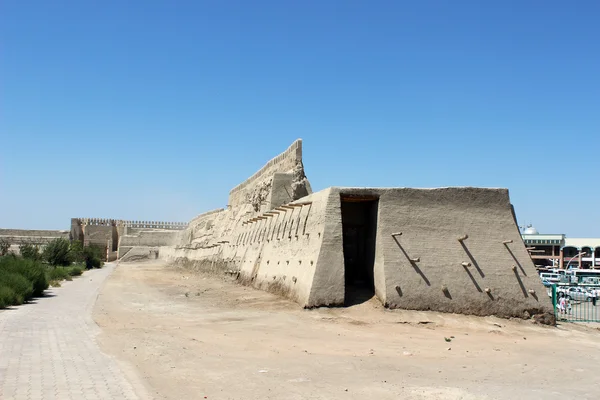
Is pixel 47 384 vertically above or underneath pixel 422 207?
underneath

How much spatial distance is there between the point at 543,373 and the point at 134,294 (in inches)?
582

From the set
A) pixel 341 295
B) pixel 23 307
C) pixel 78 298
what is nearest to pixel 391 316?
pixel 341 295

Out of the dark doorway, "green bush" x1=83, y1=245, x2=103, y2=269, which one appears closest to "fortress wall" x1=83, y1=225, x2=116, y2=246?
"green bush" x1=83, y1=245, x2=103, y2=269

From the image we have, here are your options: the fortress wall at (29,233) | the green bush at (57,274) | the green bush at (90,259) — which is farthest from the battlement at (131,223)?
the green bush at (57,274)

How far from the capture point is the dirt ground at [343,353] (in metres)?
6.87

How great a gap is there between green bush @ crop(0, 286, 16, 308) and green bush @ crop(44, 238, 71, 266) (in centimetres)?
2140

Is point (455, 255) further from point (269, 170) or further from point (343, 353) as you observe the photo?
point (269, 170)

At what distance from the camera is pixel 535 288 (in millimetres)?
13766

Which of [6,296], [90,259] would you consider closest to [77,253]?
[90,259]

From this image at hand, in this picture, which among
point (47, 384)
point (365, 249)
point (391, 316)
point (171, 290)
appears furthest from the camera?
point (171, 290)

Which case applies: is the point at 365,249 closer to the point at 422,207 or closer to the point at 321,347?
the point at 422,207

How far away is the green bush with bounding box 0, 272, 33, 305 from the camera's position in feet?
50.0

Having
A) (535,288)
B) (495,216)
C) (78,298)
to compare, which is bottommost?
(78,298)

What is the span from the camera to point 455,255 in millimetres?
13727
